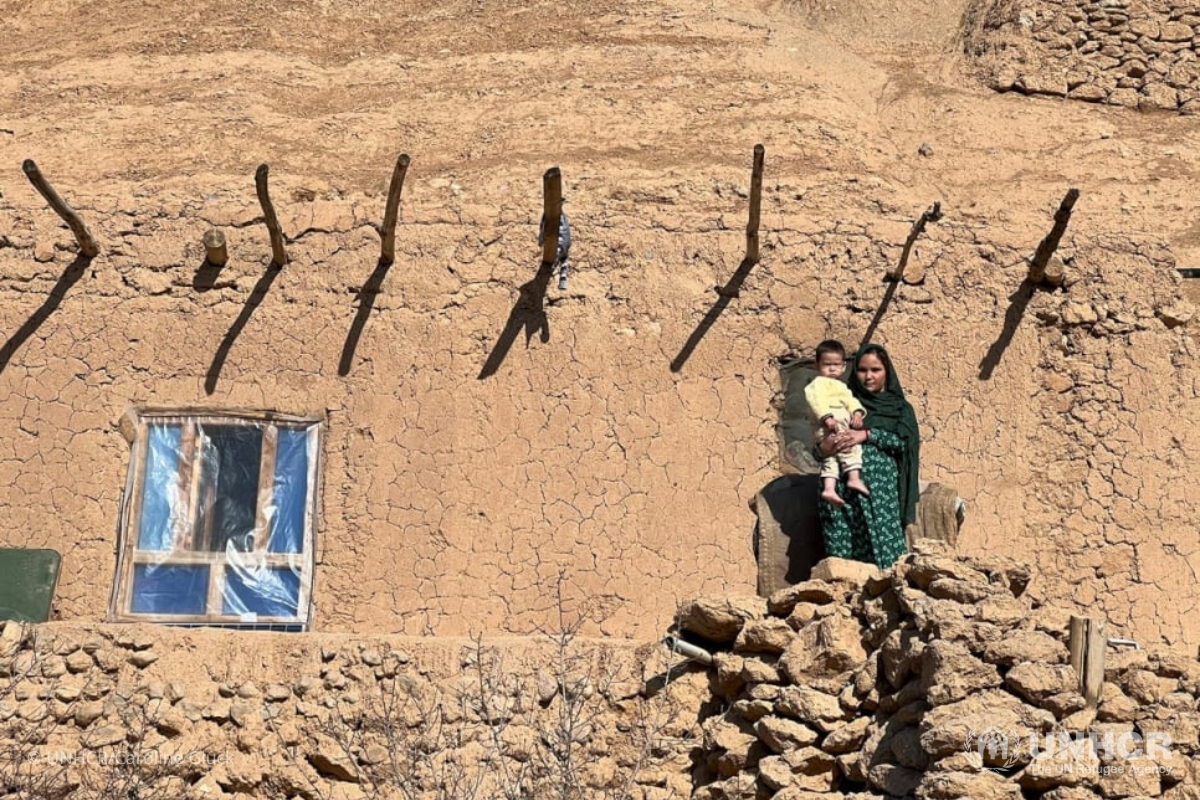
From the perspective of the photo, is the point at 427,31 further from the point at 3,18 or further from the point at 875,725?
the point at 875,725

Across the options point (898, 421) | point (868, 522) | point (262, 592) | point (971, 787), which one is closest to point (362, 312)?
point (262, 592)

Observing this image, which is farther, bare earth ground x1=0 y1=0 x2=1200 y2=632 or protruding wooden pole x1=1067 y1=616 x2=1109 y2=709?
bare earth ground x1=0 y1=0 x2=1200 y2=632

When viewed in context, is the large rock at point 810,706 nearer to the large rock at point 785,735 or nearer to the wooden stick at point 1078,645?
the large rock at point 785,735

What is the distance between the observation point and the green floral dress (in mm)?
8109

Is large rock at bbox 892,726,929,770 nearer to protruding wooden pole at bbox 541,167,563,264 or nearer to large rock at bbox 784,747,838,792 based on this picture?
large rock at bbox 784,747,838,792

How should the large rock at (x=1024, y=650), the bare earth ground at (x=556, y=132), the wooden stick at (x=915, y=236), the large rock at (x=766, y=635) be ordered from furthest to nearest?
the bare earth ground at (x=556, y=132) → the wooden stick at (x=915, y=236) → the large rock at (x=766, y=635) → the large rock at (x=1024, y=650)

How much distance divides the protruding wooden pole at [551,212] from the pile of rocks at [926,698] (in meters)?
2.57

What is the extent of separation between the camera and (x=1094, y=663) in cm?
652

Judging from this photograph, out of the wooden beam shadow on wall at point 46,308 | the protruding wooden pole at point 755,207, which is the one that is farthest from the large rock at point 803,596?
the wooden beam shadow on wall at point 46,308

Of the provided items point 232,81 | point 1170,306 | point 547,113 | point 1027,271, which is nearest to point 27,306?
point 232,81

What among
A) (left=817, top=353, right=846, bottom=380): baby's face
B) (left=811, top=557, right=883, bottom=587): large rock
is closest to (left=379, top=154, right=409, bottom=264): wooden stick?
(left=817, top=353, right=846, bottom=380): baby's face

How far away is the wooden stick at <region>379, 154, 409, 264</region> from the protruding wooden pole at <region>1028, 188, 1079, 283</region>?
9.68 ft

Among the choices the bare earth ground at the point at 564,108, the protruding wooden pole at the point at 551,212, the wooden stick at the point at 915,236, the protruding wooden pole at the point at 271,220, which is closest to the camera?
the protruding wooden pole at the point at 551,212

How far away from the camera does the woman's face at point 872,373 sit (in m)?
8.47
